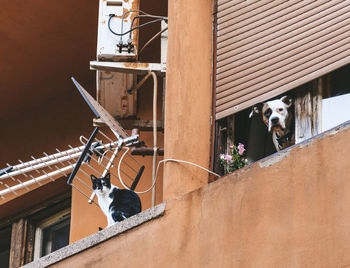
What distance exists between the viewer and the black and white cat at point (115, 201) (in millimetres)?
8227

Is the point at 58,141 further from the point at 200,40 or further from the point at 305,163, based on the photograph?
the point at 305,163

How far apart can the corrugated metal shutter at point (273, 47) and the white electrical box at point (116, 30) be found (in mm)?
1297

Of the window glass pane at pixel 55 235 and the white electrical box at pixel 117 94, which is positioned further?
the window glass pane at pixel 55 235

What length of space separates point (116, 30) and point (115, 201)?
1.57 meters

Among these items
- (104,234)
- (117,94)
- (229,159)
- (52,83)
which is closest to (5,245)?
(52,83)

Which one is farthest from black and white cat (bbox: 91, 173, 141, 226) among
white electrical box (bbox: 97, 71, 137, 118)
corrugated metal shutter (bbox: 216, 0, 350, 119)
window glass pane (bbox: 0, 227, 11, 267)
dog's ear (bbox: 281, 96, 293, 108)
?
window glass pane (bbox: 0, 227, 11, 267)

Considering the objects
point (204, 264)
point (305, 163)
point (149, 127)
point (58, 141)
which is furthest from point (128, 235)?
point (58, 141)

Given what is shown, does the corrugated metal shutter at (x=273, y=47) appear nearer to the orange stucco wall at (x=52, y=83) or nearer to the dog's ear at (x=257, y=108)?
the dog's ear at (x=257, y=108)

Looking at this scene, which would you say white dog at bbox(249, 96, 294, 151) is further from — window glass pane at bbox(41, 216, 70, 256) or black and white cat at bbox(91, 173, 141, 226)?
window glass pane at bbox(41, 216, 70, 256)

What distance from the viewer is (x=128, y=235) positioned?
735 centimetres

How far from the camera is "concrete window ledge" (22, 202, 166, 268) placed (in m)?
7.33

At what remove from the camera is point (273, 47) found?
746 centimetres

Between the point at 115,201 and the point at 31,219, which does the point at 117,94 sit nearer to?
the point at 115,201

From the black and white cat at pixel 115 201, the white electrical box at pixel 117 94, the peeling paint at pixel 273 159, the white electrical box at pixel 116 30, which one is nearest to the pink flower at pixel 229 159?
the peeling paint at pixel 273 159
